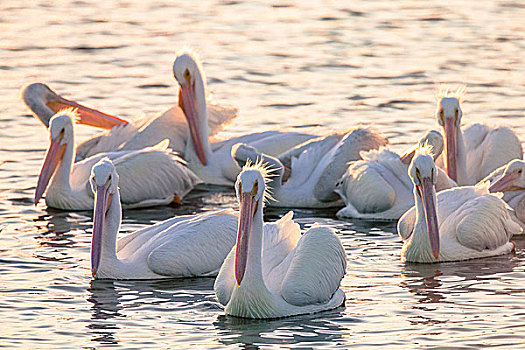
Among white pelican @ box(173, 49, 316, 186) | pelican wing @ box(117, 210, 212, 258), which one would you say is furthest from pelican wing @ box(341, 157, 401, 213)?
pelican wing @ box(117, 210, 212, 258)

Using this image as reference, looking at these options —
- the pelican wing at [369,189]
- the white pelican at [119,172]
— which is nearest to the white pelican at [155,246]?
the pelican wing at [369,189]

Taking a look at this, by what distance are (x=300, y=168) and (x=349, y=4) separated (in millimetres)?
A: 8603

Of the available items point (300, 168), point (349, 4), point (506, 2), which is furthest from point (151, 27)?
point (300, 168)

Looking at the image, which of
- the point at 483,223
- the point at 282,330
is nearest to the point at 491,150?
the point at 483,223

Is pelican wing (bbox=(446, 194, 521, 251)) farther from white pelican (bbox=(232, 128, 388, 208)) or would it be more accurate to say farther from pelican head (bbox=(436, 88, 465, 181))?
white pelican (bbox=(232, 128, 388, 208))

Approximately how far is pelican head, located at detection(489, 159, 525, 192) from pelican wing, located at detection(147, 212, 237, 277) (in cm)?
214

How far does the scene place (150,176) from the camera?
35.3 ft

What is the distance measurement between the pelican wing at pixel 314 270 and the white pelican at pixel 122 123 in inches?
Result: 166

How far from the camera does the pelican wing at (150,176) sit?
35.0ft

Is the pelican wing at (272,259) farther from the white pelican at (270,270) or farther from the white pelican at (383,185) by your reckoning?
the white pelican at (383,185)

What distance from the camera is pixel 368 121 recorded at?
42.6 feet

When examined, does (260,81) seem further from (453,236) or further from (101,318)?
(101,318)

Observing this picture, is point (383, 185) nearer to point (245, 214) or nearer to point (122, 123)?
point (122, 123)

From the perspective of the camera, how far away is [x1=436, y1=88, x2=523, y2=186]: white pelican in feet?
33.8
